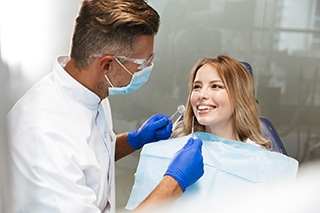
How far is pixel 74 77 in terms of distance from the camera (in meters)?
1.05

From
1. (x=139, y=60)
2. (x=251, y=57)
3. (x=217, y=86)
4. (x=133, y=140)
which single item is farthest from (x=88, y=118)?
(x=251, y=57)

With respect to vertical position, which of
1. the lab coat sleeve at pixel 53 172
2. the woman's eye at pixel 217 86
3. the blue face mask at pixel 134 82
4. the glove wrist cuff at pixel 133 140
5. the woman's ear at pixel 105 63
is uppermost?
the woman's ear at pixel 105 63

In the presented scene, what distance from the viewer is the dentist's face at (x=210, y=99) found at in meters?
1.48

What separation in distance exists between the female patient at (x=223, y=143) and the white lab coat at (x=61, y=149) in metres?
0.35

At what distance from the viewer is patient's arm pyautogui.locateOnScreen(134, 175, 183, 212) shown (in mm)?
876

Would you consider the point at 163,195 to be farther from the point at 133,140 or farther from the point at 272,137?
the point at 272,137

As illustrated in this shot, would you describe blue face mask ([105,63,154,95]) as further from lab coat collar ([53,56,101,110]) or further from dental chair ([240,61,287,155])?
dental chair ([240,61,287,155])

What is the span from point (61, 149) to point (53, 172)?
0.25 ft

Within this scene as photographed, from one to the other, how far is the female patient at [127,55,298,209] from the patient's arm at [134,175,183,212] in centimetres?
26

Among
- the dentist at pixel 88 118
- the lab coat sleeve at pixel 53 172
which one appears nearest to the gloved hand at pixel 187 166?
the dentist at pixel 88 118

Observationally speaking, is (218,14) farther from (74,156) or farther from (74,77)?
(74,156)

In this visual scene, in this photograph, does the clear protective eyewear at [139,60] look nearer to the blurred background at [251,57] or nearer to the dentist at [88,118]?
the dentist at [88,118]

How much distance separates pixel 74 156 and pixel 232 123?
2.71 feet

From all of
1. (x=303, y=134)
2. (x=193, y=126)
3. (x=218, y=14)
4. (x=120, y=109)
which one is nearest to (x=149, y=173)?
(x=193, y=126)
